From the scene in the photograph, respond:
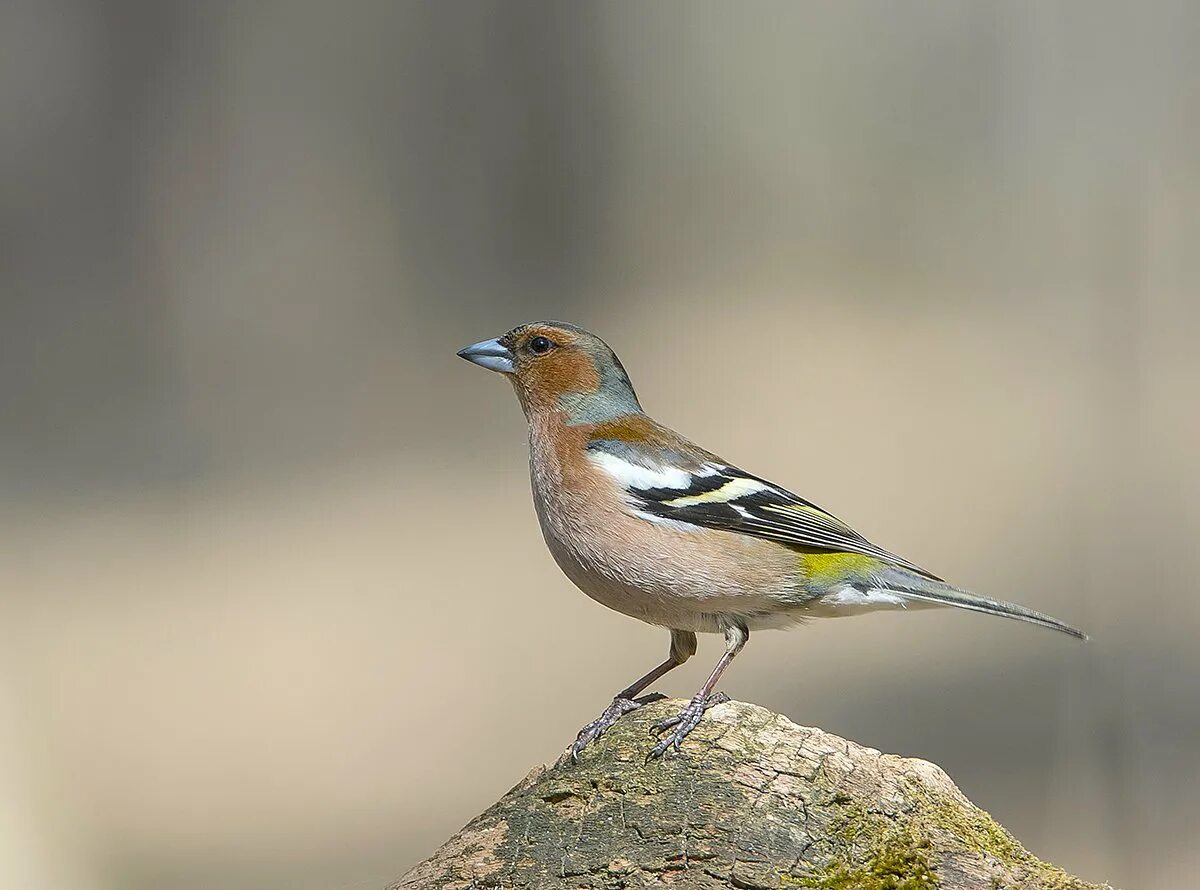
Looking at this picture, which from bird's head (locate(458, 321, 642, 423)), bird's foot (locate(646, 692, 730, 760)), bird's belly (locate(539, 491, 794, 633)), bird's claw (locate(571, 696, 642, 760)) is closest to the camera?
bird's foot (locate(646, 692, 730, 760))

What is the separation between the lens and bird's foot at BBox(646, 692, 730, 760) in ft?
6.19

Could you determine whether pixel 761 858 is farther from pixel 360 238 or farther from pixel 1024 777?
pixel 360 238

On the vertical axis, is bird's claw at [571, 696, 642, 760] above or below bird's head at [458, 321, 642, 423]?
below

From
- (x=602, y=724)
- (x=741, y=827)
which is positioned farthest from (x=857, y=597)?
(x=741, y=827)

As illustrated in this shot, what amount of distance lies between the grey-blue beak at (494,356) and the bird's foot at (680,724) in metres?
1.22

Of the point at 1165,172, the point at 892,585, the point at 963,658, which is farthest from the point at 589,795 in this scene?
the point at 1165,172

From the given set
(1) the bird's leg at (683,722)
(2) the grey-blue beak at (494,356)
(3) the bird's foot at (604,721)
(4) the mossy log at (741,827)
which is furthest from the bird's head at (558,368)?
(4) the mossy log at (741,827)

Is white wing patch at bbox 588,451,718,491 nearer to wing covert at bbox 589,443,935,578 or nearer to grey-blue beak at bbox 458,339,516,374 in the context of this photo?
wing covert at bbox 589,443,935,578

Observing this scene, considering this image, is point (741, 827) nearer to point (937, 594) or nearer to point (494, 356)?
point (937, 594)

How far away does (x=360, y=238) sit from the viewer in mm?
7031

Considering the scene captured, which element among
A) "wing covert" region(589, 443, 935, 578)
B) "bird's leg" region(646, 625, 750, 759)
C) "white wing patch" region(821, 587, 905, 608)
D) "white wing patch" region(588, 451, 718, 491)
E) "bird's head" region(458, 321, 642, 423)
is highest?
"bird's head" region(458, 321, 642, 423)

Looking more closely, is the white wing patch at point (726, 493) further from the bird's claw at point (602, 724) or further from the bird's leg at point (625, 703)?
the bird's claw at point (602, 724)

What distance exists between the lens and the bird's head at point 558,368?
9.84 ft

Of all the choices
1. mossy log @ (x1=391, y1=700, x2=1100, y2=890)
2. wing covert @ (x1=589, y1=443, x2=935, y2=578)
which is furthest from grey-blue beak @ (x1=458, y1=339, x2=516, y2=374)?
mossy log @ (x1=391, y1=700, x2=1100, y2=890)
